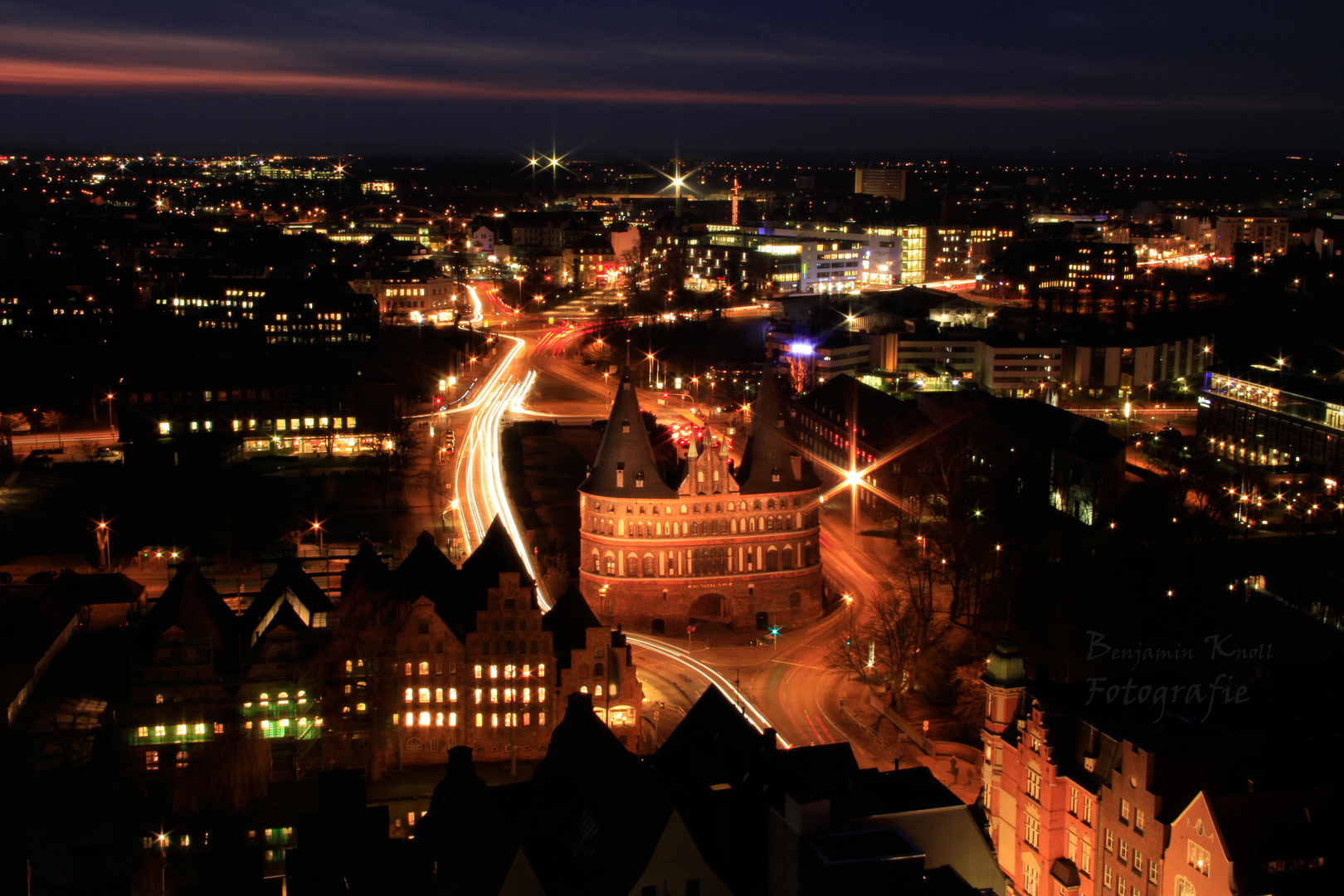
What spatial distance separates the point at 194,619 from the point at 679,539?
14132mm

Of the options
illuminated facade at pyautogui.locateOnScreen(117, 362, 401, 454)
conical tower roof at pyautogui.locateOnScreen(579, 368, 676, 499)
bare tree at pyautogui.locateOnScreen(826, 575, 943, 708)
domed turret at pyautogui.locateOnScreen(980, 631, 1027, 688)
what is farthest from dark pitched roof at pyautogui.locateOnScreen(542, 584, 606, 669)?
illuminated facade at pyautogui.locateOnScreen(117, 362, 401, 454)

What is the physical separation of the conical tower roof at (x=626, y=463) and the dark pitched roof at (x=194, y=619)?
11.2m

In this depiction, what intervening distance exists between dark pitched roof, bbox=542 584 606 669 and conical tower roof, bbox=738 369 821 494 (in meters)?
9.09

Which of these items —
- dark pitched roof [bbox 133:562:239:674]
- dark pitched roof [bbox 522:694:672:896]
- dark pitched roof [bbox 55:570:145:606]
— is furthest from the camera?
dark pitched roof [bbox 55:570:145:606]

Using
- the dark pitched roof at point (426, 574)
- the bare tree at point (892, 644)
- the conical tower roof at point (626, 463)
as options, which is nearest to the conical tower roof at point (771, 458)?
the conical tower roof at point (626, 463)

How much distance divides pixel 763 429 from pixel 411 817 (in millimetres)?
17426

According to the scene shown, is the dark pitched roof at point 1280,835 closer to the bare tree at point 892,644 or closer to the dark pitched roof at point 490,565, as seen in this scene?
the bare tree at point 892,644

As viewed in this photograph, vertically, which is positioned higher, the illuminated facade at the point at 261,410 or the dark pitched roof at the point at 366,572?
the dark pitched roof at the point at 366,572

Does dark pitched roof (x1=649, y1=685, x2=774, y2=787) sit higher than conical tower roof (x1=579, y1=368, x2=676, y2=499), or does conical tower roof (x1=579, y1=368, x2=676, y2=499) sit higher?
conical tower roof (x1=579, y1=368, x2=676, y2=499)

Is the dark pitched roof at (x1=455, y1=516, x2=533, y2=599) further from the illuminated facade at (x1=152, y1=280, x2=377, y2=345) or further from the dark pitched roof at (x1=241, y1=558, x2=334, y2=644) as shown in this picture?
the illuminated facade at (x1=152, y1=280, x2=377, y2=345)

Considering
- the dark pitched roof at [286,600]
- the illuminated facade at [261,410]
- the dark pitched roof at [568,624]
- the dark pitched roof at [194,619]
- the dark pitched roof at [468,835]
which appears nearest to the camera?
the dark pitched roof at [468,835]

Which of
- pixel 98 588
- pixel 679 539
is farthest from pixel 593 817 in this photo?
pixel 98 588

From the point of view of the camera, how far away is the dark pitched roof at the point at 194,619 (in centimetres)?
3070

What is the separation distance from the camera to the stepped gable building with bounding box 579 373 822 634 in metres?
39.3
